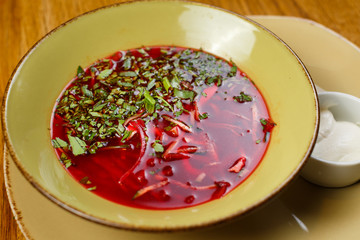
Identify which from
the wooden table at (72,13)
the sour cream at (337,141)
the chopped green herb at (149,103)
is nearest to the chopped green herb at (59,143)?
the chopped green herb at (149,103)

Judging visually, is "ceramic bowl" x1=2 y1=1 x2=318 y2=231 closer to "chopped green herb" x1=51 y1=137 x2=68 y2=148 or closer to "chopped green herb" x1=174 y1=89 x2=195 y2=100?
"chopped green herb" x1=51 y1=137 x2=68 y2=148

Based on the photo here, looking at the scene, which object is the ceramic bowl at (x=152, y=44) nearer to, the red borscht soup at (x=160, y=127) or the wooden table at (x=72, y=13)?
the red borscht soup at (x=160, y=127)

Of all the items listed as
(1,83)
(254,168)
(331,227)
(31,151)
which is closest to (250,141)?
(254,168)

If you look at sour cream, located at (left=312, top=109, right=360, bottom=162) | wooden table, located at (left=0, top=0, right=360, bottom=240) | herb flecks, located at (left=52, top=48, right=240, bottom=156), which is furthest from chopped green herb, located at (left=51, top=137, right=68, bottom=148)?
sour cream, located at (left=312, top=109, right=360, bottom=162)

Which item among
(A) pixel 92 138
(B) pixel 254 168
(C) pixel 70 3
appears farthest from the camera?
(C) pixel 70 3

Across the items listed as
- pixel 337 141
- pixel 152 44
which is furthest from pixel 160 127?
pixel 337 141

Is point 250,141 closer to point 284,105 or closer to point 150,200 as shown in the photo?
point 284,105
